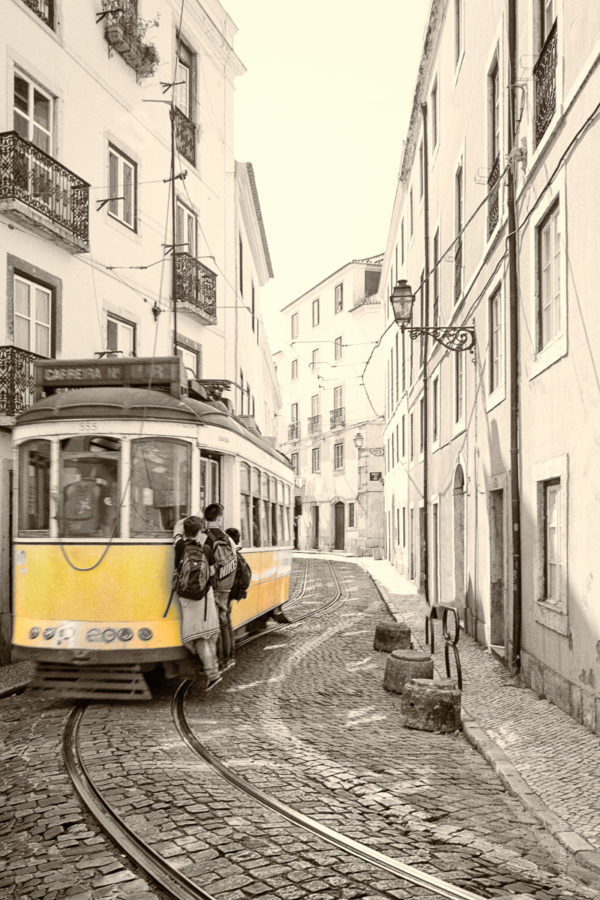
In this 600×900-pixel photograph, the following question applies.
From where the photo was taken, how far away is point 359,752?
6.85 m

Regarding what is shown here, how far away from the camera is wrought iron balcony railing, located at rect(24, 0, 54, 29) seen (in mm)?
13403

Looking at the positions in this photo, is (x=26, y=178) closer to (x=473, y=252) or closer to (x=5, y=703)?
(x=473, y=252)

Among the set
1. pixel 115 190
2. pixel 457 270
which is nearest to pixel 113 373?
pixel 115 190

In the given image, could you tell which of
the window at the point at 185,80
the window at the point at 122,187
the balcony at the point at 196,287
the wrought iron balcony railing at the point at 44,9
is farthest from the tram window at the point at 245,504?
the window at the point at 185,80

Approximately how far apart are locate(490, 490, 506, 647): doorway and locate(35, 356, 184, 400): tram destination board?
17.1ft

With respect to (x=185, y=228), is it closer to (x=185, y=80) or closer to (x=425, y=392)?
(x=185, y=80)

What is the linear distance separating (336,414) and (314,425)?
317 centimetres

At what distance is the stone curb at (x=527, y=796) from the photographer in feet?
15.4

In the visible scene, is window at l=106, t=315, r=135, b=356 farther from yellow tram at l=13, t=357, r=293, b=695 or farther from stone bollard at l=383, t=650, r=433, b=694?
stone bollard at l=383, t=650, r=433, b=694

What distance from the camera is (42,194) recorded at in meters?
13.5

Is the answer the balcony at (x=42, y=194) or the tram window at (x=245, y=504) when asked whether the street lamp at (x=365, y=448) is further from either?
the tram window at (x=245, y=504)

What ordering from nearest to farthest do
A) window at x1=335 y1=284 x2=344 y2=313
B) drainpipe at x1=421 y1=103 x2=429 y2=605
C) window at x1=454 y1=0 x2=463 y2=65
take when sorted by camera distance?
window at x1=454 y1=0 x2=463 y2=65 → drainpipe at x1=421 y1=103 x2=429 y2=605 → window at x1=335 y1=284 x2=344 y2=313

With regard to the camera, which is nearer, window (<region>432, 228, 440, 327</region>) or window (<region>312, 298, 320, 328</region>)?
window (<region>432, 228, 440, 327</region>)

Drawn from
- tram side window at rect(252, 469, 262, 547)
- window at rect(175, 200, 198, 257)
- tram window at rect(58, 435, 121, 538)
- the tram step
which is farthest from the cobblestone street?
window at rect(175, 200, 198, 257)
